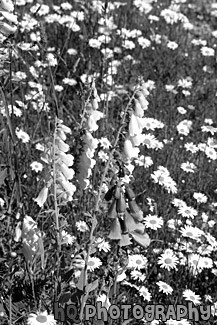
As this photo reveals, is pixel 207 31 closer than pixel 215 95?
No

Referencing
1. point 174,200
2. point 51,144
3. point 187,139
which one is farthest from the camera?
point 187,139

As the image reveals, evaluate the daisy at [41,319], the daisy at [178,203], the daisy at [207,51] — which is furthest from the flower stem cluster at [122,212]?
the daisy at [207,51]

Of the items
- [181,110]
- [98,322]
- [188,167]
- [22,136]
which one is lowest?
[98,322]

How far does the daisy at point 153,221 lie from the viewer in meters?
3.54

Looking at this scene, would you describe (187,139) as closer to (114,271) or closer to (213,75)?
(213,75)

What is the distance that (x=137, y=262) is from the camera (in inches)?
130

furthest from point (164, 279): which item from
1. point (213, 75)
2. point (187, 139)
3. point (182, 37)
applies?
point (182, 37)

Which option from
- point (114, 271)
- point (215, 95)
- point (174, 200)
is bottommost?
point (114, 271)

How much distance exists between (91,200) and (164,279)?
70cm

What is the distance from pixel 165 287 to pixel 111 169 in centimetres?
126

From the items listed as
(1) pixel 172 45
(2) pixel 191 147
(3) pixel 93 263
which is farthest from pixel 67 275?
(1) pixel 172 45

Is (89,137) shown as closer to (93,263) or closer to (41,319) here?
(41,319)

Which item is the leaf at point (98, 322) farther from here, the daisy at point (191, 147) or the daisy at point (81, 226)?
the daisy at point (191, 147)

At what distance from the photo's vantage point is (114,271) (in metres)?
2.39
